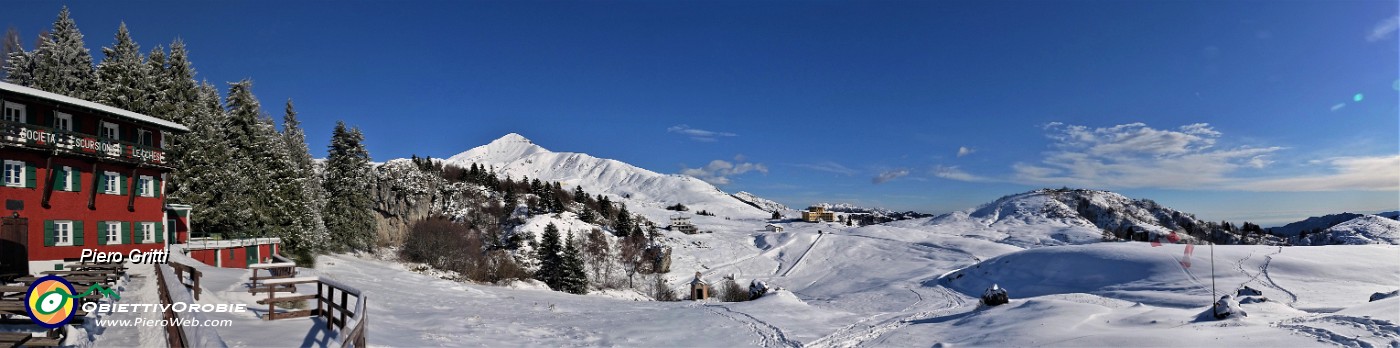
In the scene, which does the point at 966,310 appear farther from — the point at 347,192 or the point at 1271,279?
the point at 347,192

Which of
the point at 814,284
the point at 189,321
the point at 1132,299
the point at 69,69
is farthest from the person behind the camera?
the point at 814,284

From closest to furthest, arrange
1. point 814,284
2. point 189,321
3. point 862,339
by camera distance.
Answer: point 189,321 → point 862,339 → point 814,284

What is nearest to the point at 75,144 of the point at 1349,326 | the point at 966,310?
the point at 966,310

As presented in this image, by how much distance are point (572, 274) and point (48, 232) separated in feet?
112

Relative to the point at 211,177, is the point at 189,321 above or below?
below

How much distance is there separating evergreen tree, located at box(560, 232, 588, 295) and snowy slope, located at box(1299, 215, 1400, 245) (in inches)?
4123

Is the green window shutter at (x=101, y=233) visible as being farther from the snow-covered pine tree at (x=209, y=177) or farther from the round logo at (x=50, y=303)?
the round logo at (x=50, y=303)

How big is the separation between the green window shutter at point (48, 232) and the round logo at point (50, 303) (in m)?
18.0

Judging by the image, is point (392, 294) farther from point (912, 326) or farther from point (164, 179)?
point (912, 326)

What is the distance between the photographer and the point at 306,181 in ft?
122

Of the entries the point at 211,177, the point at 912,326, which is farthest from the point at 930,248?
the point at 211,177

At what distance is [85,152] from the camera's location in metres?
20.6

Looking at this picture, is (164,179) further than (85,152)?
Yes

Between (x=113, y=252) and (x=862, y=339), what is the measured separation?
1085 inches
